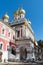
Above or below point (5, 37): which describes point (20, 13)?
above

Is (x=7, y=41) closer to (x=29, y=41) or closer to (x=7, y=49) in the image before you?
(x=7, y=49)

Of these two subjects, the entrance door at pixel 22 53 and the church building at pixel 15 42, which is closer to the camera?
A: the church building at pixel 15 42

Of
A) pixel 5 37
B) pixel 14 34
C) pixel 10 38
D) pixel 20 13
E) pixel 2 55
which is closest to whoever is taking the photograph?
pixel 2 55

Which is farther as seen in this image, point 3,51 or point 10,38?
point 10,38

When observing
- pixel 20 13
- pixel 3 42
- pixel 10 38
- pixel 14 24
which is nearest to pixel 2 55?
pixel 3 42

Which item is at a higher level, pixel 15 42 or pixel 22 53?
pixel 15 42

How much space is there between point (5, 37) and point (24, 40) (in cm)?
474

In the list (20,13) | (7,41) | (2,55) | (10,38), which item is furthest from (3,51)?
(20,13)

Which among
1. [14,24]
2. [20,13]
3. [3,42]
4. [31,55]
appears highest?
[20,13]

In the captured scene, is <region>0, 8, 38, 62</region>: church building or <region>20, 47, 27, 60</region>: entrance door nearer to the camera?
<region>0, 8, 38, 62</region>: church building

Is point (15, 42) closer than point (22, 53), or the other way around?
point (22, 53)

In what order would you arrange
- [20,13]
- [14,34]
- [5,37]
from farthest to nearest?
[20,13]
[14,34]
[5,37]

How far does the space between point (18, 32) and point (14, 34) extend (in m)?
1.26

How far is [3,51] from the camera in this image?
28688mm
